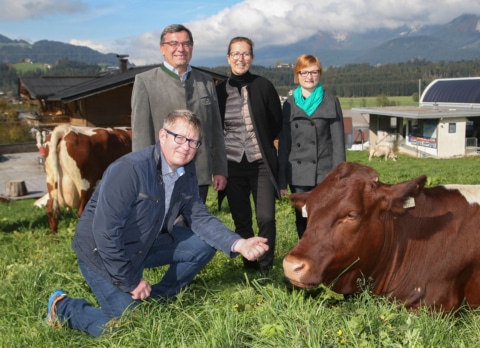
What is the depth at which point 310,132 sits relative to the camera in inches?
195

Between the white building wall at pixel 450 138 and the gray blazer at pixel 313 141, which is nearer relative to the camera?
the gray blazer at pixel 313 141

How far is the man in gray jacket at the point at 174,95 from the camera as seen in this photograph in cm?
438

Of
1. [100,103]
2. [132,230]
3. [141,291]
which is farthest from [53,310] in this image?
[100,103]

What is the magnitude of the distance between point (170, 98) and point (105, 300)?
182 cm

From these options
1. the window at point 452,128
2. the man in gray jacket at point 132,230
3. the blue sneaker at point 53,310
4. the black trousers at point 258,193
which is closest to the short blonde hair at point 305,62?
the black trousers at point 258,193

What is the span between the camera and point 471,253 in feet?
12.4

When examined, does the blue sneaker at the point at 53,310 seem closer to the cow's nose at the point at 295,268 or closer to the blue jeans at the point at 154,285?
the blue jeans at the point at 154,285

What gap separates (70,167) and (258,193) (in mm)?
4642

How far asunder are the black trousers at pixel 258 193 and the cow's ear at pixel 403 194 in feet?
5.29

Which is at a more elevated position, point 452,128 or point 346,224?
point 346,224

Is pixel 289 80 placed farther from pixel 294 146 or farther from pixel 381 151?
pixel 294 146

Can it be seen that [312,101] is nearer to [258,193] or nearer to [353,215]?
[258,193]

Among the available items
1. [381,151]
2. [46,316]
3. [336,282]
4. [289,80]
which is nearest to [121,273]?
[46,316]

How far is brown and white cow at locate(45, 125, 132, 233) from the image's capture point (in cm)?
836
